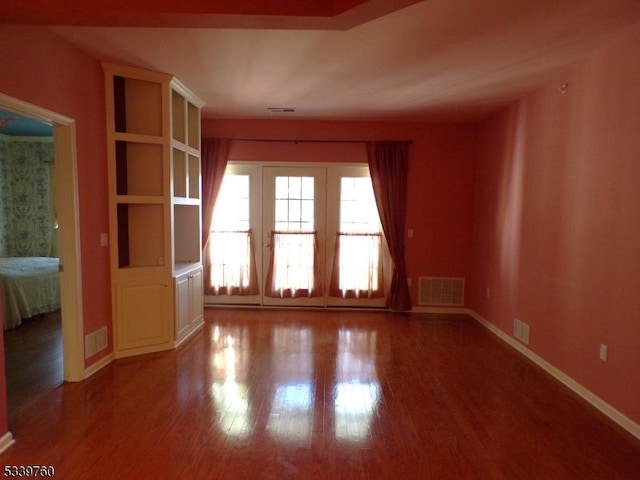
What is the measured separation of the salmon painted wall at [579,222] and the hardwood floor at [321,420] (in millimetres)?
438

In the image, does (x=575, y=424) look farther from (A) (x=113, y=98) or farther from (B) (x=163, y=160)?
(A) (x=113, y=98)

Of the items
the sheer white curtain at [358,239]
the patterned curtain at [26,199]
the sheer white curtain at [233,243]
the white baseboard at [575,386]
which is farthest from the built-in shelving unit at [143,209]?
the patterned curtain at [26,199]

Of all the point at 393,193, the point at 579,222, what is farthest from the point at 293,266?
the point at 579,222

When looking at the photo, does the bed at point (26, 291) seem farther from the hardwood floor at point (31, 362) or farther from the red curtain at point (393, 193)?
the red curtain at point (393, 193)

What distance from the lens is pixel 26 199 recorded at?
21.3ft

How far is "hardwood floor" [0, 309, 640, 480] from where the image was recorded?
209 centimetres

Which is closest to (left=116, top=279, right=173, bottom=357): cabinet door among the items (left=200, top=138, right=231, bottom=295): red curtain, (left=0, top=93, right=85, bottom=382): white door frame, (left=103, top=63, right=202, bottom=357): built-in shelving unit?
(left=103, top=63, right=202, bottom=357): built-in shelving unit

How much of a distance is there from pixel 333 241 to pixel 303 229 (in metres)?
0.48

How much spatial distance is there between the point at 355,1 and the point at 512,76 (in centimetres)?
221

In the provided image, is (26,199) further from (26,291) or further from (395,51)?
(395,51)

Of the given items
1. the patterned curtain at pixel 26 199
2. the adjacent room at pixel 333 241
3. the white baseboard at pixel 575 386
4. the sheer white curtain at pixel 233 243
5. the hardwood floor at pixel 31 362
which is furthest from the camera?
the patterned curtain at pixel 26 199

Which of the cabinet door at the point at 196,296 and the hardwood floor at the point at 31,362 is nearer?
the hardwood floor at the point at 31,362

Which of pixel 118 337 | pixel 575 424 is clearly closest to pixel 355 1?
pixel 575 424

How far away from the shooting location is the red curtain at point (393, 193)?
5.15 metres
